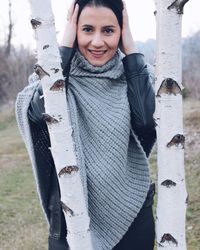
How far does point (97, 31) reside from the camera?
2.02 meters

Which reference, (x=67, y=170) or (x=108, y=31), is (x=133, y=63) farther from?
(x=67, y=170)

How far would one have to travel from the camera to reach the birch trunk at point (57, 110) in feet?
5.18

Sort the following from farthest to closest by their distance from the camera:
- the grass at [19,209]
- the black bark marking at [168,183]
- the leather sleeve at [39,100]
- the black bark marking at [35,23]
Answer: the grass at [19,209]
the leather sleeve at [39,100]
the black bark marking at [168,183]
the black bark marking at [35,23]

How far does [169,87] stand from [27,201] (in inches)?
268

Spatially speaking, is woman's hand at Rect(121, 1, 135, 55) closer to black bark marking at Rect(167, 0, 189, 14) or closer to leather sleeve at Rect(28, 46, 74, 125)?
leather sleeve at Rect(28, 46, 74, 125)

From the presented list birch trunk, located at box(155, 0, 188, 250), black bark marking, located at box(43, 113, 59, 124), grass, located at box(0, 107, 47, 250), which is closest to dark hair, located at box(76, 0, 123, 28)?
birch trunk, located at box(155, 0, 188, 250)

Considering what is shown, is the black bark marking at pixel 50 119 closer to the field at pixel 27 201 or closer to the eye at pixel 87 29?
the eye at pixel 87 29

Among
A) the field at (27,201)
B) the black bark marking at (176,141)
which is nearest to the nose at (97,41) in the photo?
the black bark marking at (176,141)

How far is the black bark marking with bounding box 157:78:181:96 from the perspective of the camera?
5.37ft

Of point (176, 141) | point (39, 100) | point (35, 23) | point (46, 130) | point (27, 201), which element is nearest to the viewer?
point (35, 23)

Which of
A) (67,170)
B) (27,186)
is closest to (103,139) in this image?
→ (67,170)

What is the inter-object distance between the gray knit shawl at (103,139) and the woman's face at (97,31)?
6 centimetres

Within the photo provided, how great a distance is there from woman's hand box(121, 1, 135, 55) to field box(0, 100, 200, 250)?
3.31m

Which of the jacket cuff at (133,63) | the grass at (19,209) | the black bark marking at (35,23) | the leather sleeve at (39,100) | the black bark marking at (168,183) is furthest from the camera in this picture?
the grass at (19,209)
